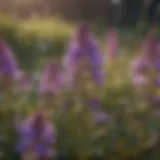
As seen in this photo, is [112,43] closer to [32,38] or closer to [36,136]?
[32,38]

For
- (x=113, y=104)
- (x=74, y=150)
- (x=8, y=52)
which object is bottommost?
(x=74, y=150)

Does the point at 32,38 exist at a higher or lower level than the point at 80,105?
higher

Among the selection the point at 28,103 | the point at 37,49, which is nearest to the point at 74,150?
the point at 28,103

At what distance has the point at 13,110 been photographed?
100 cm

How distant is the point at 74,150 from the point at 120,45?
32 centimetres

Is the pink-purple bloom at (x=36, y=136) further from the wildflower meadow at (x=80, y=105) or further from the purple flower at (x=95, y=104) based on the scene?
the purple flower at (x=95, y=104)

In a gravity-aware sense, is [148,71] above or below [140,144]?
above

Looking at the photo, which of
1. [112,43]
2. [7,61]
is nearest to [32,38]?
[7,61]

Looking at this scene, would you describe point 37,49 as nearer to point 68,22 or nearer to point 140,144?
point 68,22

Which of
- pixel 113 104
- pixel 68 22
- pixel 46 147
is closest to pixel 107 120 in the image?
pixel 113 104

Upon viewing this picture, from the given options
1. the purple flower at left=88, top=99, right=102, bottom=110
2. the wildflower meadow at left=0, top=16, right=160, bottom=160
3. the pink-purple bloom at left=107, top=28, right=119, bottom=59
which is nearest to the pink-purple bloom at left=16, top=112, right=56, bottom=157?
the wildflower meadow at left=0, top=16, right=160, bottom=160

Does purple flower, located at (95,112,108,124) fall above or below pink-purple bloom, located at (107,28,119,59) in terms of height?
below

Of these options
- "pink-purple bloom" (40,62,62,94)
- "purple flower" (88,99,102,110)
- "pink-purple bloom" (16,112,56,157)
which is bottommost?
"pink-purple bloom" (16,112,56,157)

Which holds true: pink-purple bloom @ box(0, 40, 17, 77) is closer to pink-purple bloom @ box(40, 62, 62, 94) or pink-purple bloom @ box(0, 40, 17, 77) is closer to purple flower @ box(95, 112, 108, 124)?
pink-purple bloom @ box(40, 62, 62, 94)
